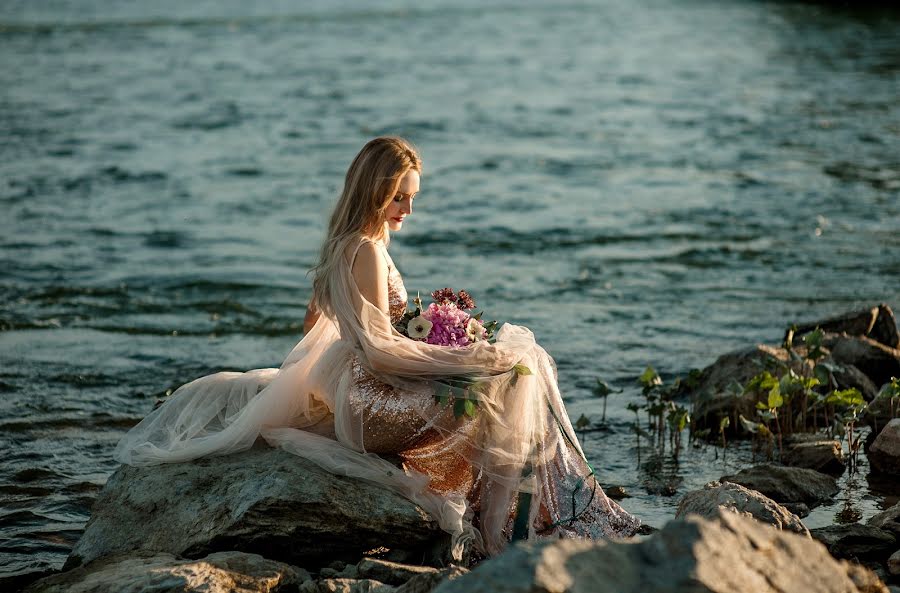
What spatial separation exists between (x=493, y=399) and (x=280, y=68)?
26505 mm

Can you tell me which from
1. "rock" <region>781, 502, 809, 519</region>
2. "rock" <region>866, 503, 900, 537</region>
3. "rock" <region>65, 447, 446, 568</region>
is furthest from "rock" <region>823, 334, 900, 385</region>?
"rock" <region>65, 447, 446, 568</region>

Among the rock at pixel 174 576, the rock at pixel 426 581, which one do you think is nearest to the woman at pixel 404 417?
the rock at pixel 174 576

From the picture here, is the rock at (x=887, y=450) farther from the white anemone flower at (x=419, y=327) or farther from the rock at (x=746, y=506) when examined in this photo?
the white anemone flower at (x=419, y=327)

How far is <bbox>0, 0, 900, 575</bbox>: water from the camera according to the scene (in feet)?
33.7

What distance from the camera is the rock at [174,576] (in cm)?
534

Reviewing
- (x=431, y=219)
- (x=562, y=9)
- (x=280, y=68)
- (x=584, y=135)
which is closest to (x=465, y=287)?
(x=431, y=219)

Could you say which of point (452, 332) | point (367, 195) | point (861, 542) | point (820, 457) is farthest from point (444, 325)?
point (820, 457)

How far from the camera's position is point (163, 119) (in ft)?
79.0

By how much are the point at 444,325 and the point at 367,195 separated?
2.64 ft

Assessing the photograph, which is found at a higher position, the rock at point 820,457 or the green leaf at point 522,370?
the green leaf at point 522,370

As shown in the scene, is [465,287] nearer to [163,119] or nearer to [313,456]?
A: [313,456]

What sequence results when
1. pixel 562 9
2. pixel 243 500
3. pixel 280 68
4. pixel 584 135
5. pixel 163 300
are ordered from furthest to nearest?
pixel 562 9 → pixel 280 68 → pixel 584 135 → pixel 163 300 → pixel 243 500

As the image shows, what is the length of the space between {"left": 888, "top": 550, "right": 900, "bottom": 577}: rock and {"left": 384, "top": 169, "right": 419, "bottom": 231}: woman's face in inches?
118

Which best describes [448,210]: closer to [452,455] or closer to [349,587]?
[452,455]
